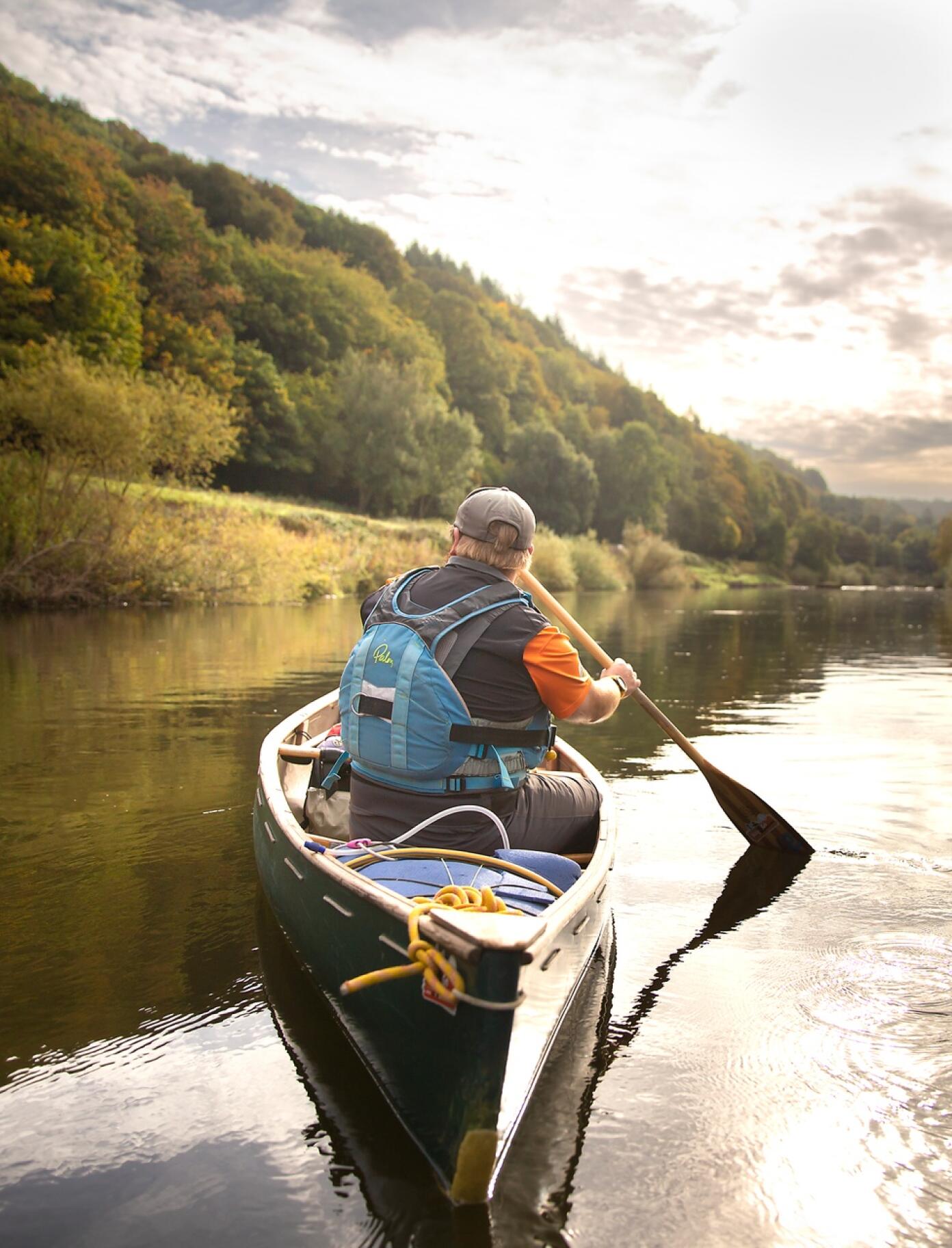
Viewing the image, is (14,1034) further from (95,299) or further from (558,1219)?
(95,299)

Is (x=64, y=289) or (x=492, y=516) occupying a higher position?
(x=64, y=289)

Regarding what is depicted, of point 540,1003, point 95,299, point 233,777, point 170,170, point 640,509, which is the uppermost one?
point 170,170

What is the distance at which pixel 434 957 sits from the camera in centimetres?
224

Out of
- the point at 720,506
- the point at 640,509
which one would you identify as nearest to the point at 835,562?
the point at 720,506

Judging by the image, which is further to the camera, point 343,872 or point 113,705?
point 113,705

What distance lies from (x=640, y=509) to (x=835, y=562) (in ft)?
96.2

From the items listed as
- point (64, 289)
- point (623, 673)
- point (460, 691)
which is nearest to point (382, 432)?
point (64, 289)

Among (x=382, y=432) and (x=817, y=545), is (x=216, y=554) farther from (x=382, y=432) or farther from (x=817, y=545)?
(x=817, y=545)

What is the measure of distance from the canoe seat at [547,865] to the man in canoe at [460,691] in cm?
11

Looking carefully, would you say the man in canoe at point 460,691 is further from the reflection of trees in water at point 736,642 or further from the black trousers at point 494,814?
the reflection of trees in water at point 736,642

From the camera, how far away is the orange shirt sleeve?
3.36 metres

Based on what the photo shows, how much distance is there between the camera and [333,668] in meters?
12.7

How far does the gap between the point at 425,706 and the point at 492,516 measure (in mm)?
740

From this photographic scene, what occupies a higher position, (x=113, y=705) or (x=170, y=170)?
(x=170, y=170)
